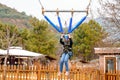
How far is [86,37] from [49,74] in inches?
934

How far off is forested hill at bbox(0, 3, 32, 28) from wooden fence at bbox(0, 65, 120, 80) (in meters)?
73.3

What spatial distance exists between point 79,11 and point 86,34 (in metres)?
31.7

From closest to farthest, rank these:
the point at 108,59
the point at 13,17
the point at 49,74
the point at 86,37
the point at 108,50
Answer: the point at 49,74 → the point at 108,50 → the point at 108,59 → the point at 86,37 → the point at 13,17

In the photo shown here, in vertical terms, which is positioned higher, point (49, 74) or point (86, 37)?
point (86, 37)

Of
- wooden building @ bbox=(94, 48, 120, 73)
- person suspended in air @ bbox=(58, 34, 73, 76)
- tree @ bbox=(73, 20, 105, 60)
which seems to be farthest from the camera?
tree @ bbox=(73, 20, 105, 60)

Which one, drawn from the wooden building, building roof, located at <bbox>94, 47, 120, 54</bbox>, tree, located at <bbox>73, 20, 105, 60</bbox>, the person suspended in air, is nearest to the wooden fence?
building roof, located at <bbox>94, 47, 120, 54</bbox>

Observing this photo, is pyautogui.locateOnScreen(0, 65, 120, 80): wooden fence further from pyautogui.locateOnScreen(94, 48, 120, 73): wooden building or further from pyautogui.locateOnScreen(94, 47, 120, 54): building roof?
pyautogui.locateOnScreen(94, 48, 120, 73): wooden building

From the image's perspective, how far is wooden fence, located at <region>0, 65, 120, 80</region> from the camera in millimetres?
17719

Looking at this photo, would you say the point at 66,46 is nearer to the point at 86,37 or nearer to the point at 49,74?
the point at 49,74

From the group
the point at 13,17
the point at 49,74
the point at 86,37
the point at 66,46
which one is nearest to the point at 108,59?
the point at 49,74

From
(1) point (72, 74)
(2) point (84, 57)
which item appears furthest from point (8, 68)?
(2) point (84, 57)

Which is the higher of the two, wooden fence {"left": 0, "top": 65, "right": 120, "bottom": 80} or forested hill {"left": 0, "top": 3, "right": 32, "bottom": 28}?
forested hill {"left": 0, "top": 3, "right": 32, "bottom": 28}

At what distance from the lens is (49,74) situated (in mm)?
18016

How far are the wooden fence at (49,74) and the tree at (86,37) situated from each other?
21.9m
